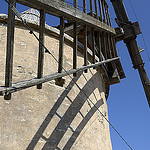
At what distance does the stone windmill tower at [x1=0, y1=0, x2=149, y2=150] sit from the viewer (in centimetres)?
364

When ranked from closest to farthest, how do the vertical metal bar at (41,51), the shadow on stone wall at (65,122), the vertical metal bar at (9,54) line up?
the vertical metal bar at (9,54) < the vertical metal bar at (41,51) < the shadow on stone wall at (65,122)

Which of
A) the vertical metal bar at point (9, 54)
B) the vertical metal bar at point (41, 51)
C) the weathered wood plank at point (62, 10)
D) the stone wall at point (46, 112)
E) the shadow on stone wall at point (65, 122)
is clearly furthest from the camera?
the shadow on stone wall at point (65, 122)

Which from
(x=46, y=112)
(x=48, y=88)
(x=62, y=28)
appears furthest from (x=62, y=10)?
(x=46, y=112)

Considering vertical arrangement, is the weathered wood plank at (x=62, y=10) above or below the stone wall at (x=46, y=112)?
above

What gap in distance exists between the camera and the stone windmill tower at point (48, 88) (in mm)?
3641

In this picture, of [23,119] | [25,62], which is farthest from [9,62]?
[25,62]

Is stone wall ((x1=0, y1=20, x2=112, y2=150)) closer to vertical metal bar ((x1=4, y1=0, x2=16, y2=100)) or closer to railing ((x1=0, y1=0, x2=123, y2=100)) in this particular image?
railing ((x1=0, y1=0, x2=123, y2=100))

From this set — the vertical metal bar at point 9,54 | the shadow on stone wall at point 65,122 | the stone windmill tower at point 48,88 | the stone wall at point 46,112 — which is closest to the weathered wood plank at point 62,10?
the stone windmill tower at point 48,88

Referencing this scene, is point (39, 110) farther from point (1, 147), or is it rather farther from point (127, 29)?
point (127, 29)

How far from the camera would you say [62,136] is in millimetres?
4277

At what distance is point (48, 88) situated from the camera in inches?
179

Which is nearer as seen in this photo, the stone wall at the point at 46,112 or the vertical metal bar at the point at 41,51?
the vertical metal bar at the point at 41,51

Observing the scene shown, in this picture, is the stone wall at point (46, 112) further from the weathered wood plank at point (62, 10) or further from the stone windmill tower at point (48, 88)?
the weathered wood plank at point (62, 10)

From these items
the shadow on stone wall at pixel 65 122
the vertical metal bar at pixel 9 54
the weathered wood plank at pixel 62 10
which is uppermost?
the weathered wood plank at pixel 62 10
